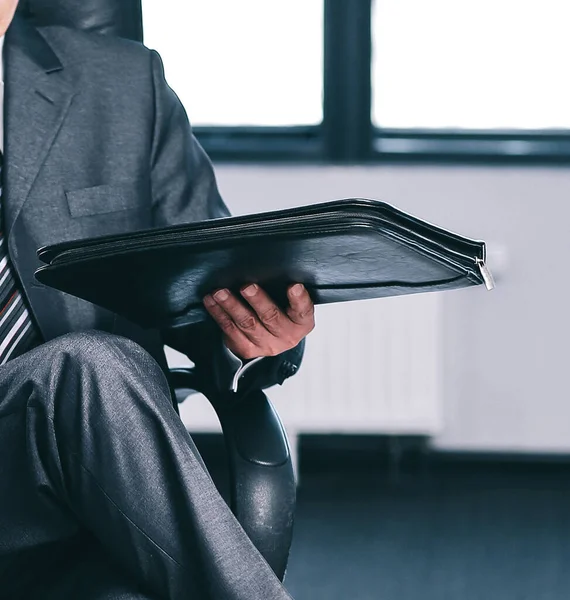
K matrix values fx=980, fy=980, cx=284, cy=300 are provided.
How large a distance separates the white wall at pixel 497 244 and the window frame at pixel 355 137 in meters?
0.04

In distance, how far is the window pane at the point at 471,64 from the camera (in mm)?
2572

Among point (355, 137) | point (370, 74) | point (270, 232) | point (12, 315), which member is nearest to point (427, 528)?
point (355, 137)

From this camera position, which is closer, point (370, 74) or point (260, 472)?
point (260, 472)

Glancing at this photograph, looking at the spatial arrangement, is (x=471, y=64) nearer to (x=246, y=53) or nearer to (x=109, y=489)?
(x=246, y=53)

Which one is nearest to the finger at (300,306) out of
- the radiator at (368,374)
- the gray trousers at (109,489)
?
the gray trousers at (109,489)

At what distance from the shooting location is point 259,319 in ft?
3.40

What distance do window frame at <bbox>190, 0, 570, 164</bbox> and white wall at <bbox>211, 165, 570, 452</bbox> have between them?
0.12 ft

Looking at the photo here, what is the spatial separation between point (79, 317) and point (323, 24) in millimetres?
1619

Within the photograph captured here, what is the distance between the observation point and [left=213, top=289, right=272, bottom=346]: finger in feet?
3.27

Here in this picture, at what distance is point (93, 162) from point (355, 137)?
57.4 inches

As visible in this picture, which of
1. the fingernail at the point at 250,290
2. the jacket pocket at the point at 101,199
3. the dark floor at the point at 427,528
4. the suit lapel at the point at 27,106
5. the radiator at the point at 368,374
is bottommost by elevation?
the dark floor at the point at 427,528

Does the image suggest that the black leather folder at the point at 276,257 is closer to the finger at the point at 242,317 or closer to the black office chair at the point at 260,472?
the finger at the point at 242,317

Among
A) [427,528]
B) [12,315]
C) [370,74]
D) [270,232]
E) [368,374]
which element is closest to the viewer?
[270,232]

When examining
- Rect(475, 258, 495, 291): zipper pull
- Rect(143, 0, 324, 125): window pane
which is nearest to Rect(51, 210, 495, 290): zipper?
Rect(475, 258, 495, 291): zipper pull
